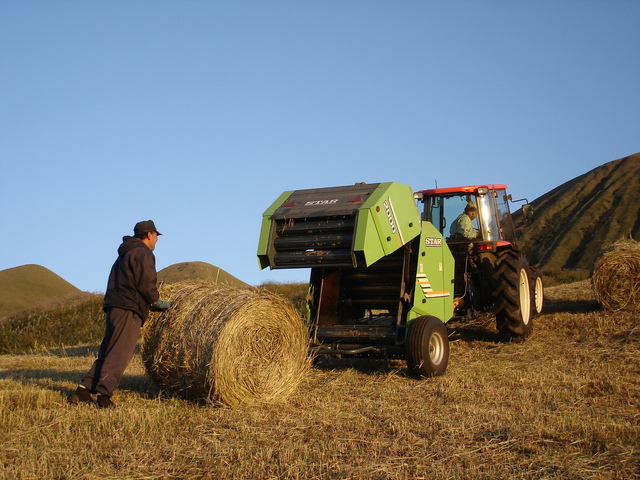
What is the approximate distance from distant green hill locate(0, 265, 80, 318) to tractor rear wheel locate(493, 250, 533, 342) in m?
31.9

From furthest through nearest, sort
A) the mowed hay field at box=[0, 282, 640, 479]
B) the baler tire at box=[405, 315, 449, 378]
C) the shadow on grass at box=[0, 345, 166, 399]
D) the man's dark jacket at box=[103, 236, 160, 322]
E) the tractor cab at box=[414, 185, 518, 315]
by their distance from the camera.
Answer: the tractor cab at box=[414, 185, 518, 315], the baler tire at box=[405, 315, 449, 378], the shadow on grass at box=[0, 345, 166, 399], the man's dark jacket at box=[103, 236, 160, 322], the mowed hay field at box=[0, 282, 640, 479]

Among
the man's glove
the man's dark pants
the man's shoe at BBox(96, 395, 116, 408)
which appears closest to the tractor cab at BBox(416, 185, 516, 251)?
the man's glove

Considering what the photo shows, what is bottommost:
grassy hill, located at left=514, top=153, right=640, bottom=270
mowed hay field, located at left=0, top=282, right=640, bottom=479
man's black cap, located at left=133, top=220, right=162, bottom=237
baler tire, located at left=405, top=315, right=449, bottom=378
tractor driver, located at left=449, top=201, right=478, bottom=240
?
mowed hay field, located at left=0, top=282, right=640, bottom=479

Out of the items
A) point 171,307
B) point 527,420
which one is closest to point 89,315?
point 171,307

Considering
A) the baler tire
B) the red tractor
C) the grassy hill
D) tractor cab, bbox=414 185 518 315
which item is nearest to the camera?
the baler tire

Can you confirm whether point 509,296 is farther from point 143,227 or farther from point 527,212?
point 143,227

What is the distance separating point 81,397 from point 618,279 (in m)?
8.64

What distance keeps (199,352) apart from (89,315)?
10.5 meters

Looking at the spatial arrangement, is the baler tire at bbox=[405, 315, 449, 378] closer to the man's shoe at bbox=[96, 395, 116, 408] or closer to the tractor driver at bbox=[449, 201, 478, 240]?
the tractor driver at bbox=[449, 201, 478, 240]

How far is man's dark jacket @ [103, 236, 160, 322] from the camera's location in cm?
601

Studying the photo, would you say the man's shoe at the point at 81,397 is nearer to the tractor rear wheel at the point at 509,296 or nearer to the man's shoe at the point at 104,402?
the man's shoe at the point at 104,402

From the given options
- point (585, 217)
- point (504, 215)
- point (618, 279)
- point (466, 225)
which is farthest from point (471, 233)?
point (585, 217)

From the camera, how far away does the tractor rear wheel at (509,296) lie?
9.20 meters

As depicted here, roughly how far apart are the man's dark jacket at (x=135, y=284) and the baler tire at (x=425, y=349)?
8.63 ft
